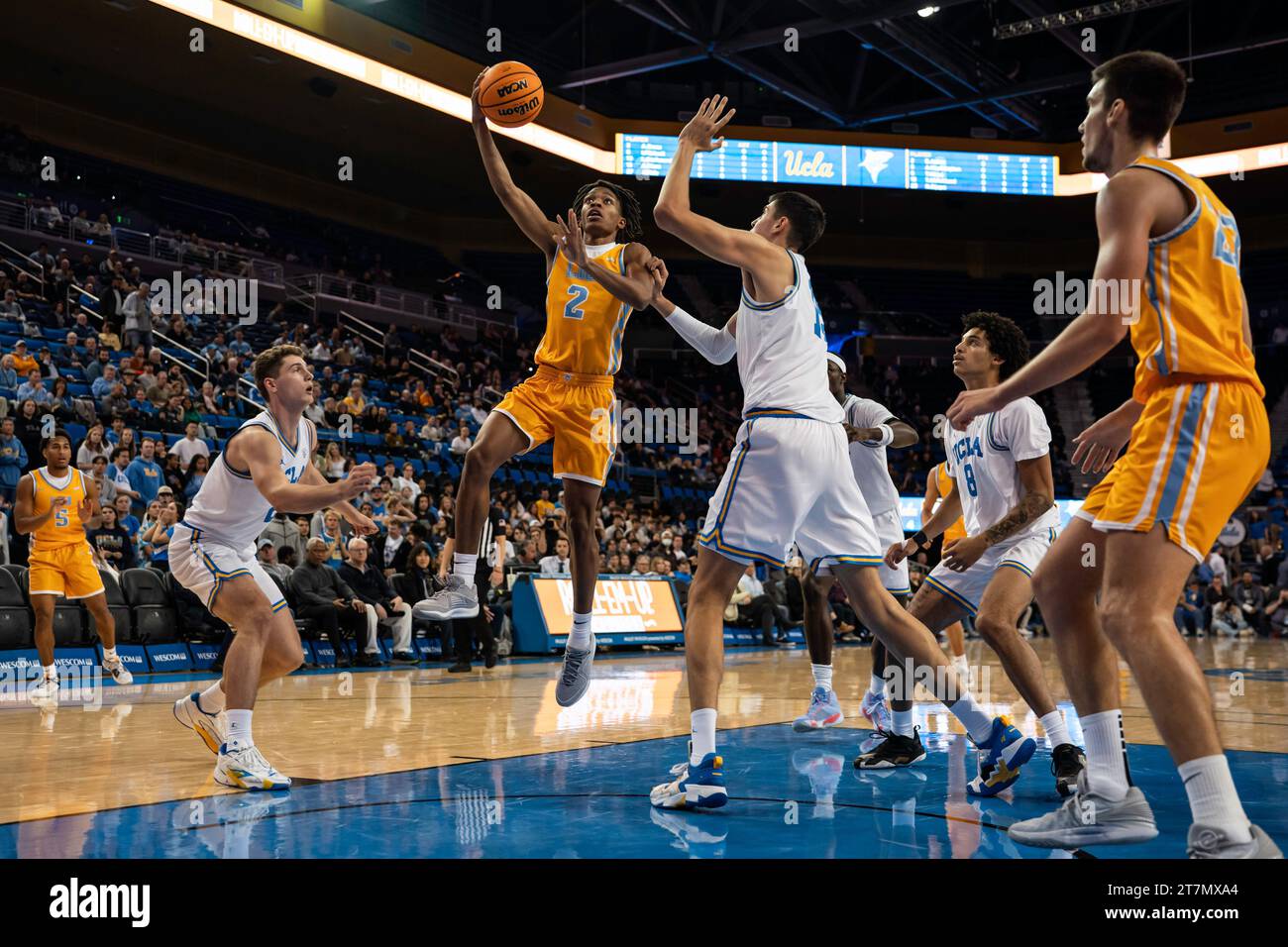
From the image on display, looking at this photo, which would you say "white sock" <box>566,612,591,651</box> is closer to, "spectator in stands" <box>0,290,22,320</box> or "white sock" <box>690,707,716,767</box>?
"white sock" <box>690,707,716,767</box>

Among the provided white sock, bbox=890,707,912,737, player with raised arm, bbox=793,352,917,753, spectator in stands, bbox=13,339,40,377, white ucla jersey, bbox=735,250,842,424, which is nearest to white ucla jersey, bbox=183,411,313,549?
white ucla jersey, bbox=735,250,842,424

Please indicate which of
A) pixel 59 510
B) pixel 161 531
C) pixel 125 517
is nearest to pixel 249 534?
pixel 59 510

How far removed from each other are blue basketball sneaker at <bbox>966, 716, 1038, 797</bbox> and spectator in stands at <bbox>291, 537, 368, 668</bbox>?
7863 mm

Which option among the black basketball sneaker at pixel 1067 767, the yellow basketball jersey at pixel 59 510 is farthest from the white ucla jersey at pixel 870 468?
the yellow basketball jersey at pixel 59 510

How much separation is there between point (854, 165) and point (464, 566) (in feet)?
65.8

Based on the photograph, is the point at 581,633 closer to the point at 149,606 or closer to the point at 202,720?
the point at 202,720

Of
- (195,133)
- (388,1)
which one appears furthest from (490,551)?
(195,133)

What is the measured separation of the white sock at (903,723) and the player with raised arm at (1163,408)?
6.00 ft

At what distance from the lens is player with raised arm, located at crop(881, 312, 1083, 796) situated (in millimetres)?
4379

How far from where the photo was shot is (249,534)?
499 cm

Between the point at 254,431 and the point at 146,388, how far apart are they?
10.0m

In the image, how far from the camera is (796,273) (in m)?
4.35

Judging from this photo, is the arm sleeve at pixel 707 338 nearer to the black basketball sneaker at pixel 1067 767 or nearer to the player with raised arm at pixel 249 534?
the player with raised arm at pixel 249 534
